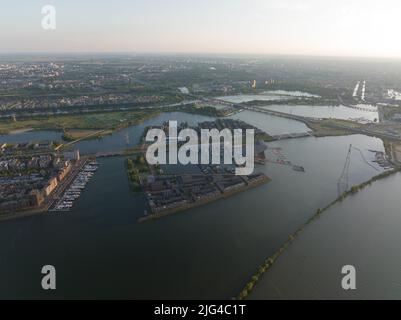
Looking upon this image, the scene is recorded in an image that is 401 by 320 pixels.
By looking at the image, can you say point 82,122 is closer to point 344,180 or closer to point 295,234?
point 344,180

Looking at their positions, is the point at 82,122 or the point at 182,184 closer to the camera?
the point at 182,184

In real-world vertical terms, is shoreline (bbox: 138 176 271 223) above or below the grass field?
below

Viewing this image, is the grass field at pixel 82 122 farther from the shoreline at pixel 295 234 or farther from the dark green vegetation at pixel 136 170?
the shoreline at pixel 295 234

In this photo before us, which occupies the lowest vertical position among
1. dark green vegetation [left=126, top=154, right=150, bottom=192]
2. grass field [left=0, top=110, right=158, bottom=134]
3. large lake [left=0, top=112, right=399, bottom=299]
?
large lake [left=0, top=112, right=399, bottom=299]

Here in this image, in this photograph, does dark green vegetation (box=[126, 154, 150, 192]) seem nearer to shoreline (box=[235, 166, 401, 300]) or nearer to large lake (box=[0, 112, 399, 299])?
large lake (box=[0, 112, 399, 299])

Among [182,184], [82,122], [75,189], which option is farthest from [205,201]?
[82,122]

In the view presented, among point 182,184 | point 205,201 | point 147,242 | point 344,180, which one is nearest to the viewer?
point 147,242

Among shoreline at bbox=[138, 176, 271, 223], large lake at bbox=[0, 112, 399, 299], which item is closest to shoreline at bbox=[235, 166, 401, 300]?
large lake at bbox=[0, 112, 399, 299]

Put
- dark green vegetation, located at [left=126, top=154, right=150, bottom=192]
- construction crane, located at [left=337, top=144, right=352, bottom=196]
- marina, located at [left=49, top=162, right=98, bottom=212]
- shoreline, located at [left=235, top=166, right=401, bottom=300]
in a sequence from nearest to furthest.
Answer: shoreline, located at [left=235, top=166, right=401, bottom=300] → marina, located at [left=49, top=162, right=98, bottom=212] → dark green vegetation, located at [left=126, top=154, right=150, bottom=192] → construction crane, located at [left=337, top=144, right=352, bottom=196]

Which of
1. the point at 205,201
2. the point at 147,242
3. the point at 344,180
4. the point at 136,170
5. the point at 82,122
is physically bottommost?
the point at 147,242

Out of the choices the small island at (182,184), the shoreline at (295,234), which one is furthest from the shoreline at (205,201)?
the shoreline at (295,234)
